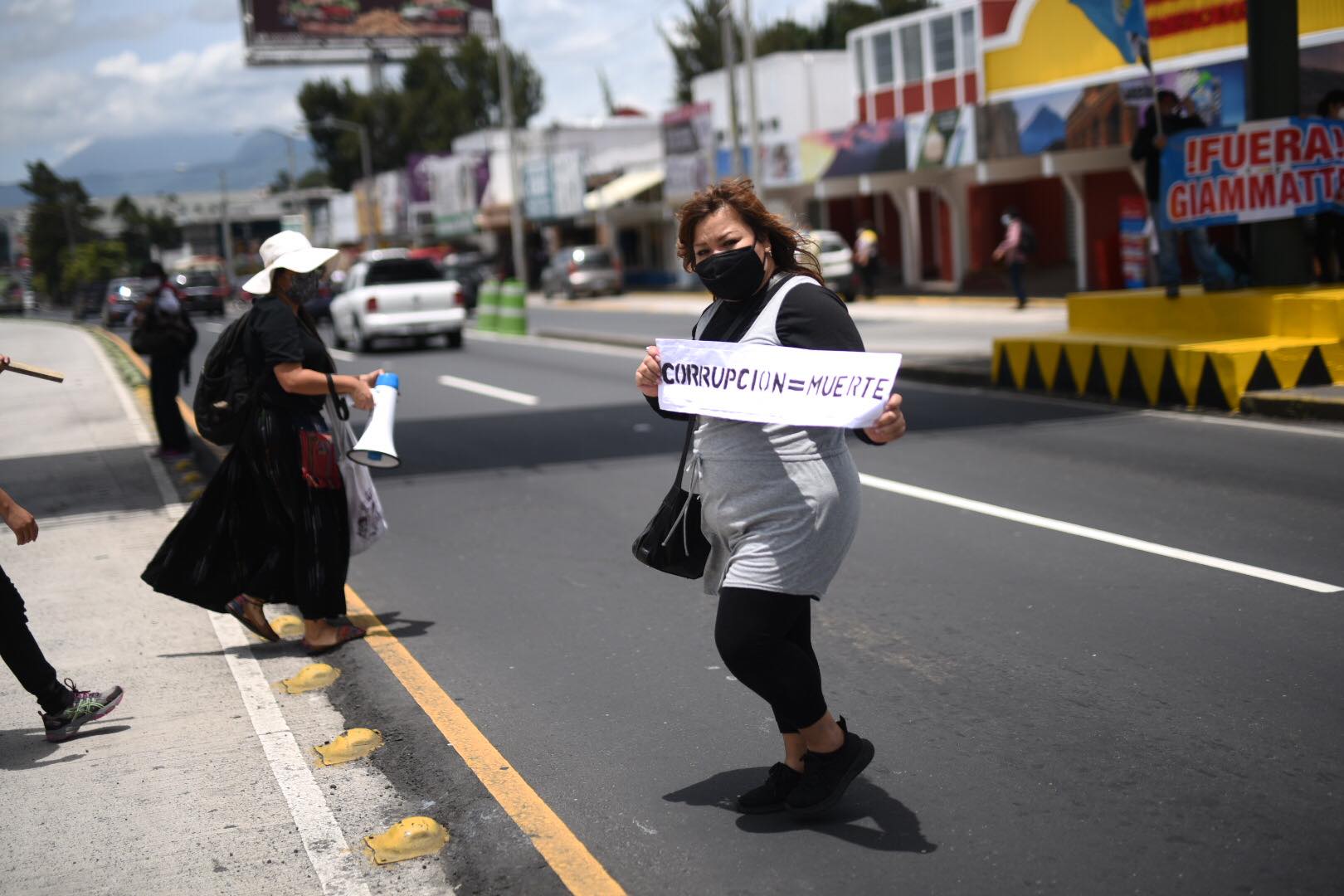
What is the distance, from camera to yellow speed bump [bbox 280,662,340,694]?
615 centimetres

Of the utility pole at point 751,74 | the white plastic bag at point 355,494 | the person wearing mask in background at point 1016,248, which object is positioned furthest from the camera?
the utility pole at point 751,74

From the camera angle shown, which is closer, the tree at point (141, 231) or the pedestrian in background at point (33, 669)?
the pedestrian in background at point (33, 669)

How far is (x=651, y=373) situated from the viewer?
171 inches

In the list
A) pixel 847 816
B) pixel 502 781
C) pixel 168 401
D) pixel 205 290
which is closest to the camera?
pixel 847 816

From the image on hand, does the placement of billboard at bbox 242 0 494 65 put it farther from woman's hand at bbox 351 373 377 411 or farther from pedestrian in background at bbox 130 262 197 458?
woman's hand at bbox 351 373 377 411

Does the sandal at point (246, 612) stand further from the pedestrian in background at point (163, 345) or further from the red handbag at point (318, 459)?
the pedestrian in background at point (163, 345)

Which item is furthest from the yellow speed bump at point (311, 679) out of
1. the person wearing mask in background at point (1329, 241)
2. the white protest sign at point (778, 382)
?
the person wearing mask in background at point (1329, 241)

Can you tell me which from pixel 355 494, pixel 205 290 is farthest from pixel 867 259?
Answer: pixel 205 290

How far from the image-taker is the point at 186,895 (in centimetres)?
409

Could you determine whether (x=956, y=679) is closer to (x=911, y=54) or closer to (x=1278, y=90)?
(x=1278, y=90)

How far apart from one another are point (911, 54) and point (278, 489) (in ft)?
125

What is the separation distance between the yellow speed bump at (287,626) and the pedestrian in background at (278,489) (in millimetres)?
559

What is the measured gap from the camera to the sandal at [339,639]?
21.9ft

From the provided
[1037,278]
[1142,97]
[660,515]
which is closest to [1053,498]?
[660,515]
